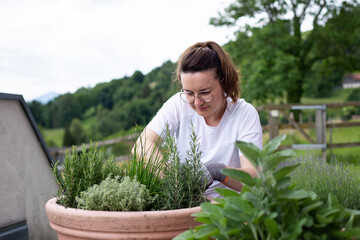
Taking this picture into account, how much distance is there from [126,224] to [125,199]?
13 cm

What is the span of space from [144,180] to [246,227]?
644 millimetres

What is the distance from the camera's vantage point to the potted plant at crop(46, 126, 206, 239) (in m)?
1.12

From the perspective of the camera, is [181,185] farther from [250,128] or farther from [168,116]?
[168,116]

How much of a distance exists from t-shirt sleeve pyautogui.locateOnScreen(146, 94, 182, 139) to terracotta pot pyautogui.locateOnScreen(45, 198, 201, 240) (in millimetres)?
1033

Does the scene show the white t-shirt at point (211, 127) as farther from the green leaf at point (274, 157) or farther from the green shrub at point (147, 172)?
the green leaf at point (274, 157)

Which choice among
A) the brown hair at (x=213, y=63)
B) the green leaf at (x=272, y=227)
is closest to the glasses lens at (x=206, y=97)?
the brown hair at (x=213, y=63)

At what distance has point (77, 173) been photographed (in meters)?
1.40

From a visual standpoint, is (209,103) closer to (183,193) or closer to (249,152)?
(183,193)

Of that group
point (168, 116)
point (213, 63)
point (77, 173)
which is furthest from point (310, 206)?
point (168, 116)

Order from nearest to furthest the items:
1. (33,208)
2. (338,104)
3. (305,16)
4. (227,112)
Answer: (33,208) < (227,112) < (338,104) < (305,16)

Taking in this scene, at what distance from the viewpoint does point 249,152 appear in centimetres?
86

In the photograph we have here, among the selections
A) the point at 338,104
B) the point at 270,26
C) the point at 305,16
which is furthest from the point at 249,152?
the point at 305,16

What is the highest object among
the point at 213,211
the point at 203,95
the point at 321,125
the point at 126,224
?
the point at 203,95

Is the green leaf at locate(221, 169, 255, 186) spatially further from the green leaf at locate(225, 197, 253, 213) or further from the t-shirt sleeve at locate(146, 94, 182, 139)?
the t-shirt sleeve at locate(146, 94, 182, 139)
